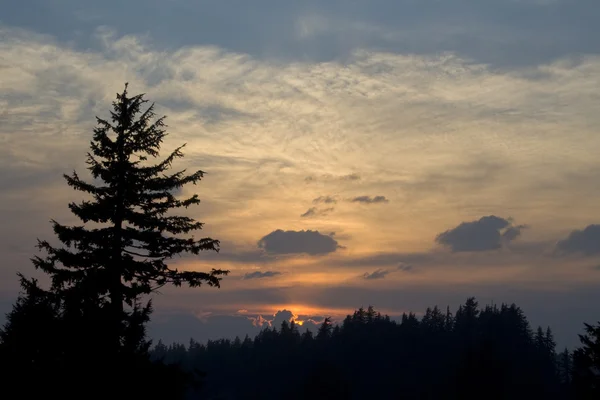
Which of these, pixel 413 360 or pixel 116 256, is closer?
pixel 116 256

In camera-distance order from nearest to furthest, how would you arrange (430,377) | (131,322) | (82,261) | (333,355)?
(131,322) < (82,261) < (430,377) < (333,355)

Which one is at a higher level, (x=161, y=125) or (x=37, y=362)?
(x=161, y=125)

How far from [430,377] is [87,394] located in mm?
136933

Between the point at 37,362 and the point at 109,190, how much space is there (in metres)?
8.94

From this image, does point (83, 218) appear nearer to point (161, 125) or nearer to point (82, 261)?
point (82, 261)

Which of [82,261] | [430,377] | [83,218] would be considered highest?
[83,218]

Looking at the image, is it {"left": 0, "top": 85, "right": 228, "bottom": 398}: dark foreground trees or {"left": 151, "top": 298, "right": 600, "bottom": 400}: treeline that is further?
{"left": 151, "top": 298, "right": 600, "bottom": 400}: treeline

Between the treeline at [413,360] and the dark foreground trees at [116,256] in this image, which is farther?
the treeline at [413,360]

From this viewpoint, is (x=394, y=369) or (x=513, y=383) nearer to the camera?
(x=513, y=383)

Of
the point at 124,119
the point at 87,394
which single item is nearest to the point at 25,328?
the point at 87,394

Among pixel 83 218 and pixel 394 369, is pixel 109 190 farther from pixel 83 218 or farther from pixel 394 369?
pixel 394 369

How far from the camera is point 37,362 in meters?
23.3

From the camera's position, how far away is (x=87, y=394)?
22703 mm

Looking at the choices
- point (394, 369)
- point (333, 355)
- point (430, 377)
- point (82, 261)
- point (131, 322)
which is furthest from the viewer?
point (333, 355)
